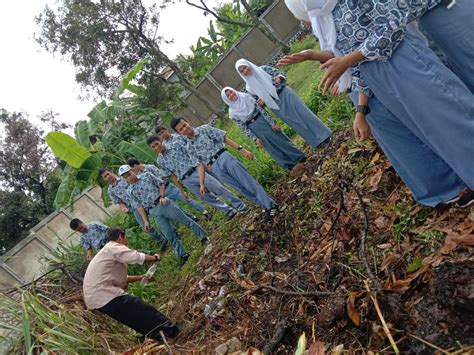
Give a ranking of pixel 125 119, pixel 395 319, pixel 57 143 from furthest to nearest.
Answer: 1. pixel 125 119
2. pixel 57 143
3. pixel 395 319

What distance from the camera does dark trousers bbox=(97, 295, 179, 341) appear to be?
4.25 metres

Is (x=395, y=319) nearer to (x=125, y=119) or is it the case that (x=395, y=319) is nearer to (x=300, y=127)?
(x=300, y=127)

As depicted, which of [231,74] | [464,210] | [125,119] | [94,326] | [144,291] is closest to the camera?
[464,210]

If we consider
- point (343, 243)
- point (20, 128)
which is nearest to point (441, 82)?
point (343, 243)

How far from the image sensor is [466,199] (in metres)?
2.41

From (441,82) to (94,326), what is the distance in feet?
10.6

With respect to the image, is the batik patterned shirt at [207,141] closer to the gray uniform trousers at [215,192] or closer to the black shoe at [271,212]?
the gray uniform trousers at [215,192]

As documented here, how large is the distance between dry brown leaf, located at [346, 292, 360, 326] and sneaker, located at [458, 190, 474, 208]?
2.70 feet

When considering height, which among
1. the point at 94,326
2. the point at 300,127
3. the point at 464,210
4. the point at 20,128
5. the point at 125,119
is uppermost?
the point at 20,128

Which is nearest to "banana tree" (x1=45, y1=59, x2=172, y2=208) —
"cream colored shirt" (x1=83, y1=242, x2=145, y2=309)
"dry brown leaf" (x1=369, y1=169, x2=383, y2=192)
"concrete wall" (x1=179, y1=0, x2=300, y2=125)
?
"cream colored shirt" (x1=83, y1=242, x2=145, y2=309)

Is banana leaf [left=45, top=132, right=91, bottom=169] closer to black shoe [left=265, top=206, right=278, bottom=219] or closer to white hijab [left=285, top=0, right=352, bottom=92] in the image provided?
black shoe [left=265, top=206, right=278, bottom=219]

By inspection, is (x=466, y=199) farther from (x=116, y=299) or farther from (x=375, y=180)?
(x=116, y=299)

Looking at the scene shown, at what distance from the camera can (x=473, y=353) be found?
1623 mm

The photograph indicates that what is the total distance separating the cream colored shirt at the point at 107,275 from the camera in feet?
13.8
